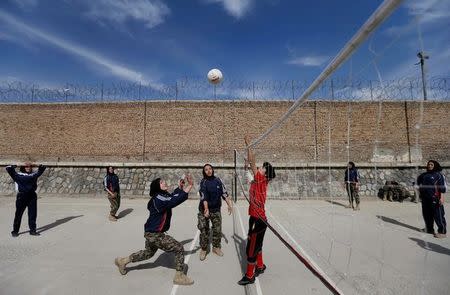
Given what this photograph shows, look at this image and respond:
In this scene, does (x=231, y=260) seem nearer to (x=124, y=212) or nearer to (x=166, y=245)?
(x=166, y=245)

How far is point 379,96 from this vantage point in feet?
11.5

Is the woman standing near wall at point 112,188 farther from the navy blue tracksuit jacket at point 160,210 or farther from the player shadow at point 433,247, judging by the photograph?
the player shadow at point 433,247

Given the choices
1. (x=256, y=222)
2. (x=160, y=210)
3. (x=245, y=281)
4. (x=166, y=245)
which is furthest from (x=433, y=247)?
(x=160, y=210)

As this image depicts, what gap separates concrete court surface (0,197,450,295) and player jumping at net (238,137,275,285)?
0.17 metres

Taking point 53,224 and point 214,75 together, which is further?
point 214,75

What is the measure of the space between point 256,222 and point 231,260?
1.42 metres

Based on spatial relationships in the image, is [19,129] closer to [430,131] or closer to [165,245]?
[165,245]

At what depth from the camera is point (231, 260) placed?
6.04 meters

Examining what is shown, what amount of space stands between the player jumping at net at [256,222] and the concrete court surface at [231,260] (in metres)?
0.17

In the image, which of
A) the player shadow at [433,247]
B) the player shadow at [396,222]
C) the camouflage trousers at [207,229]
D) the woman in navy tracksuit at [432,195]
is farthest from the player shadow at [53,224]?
the player shadow at [396,222]

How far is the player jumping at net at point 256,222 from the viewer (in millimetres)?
4848

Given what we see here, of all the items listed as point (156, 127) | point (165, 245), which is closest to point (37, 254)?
point (165, 245)

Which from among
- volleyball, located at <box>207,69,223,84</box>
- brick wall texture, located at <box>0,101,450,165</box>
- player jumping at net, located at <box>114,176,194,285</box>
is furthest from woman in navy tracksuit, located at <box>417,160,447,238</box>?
volleyball, located at <box>207,69,223,84</box>

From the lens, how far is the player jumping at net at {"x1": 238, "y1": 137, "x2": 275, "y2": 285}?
15.9 feet
